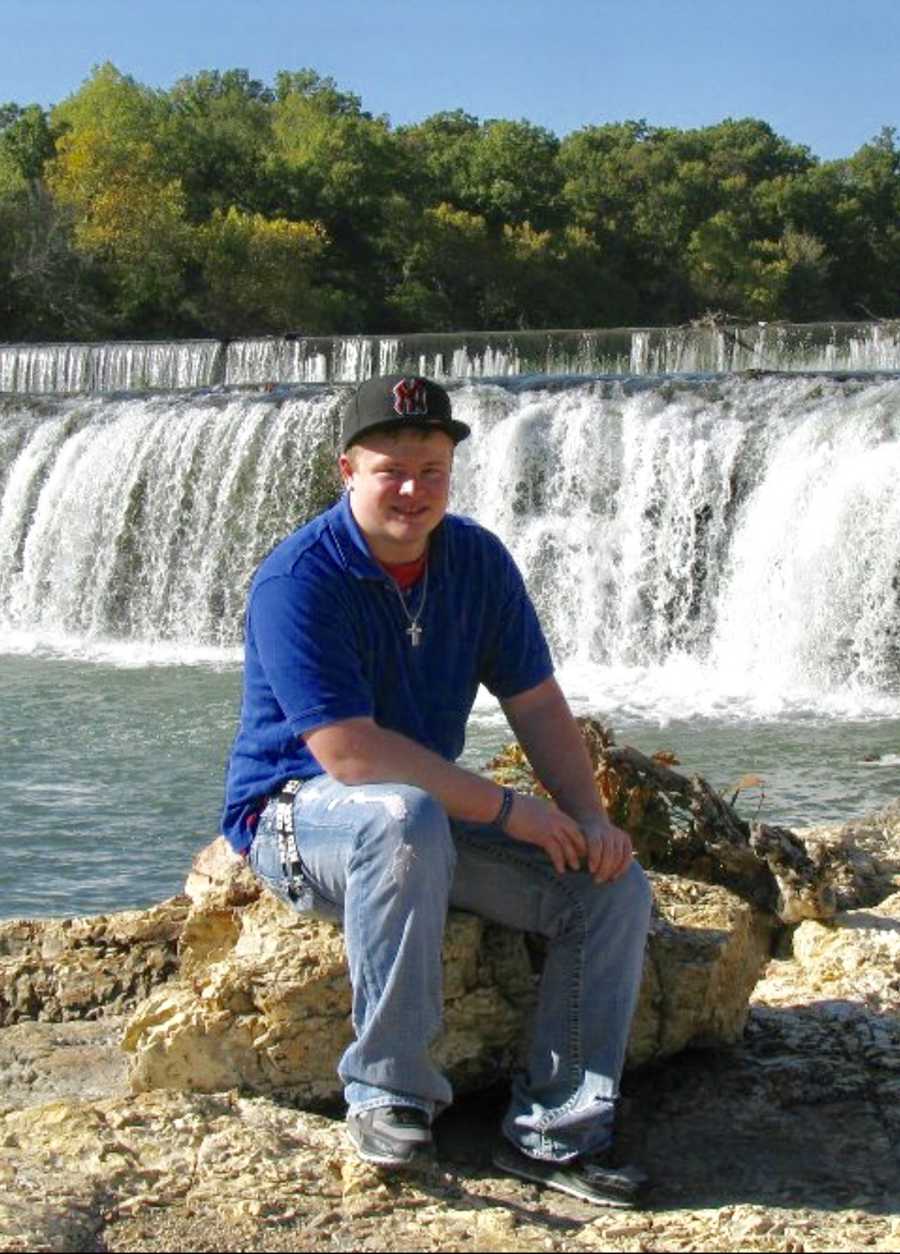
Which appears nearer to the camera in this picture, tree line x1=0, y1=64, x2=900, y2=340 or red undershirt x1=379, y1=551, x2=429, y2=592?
red undershirt x1=379, y1=551, x2=429, y2=592

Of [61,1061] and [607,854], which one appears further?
[61,1061]

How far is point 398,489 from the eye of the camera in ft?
10.8

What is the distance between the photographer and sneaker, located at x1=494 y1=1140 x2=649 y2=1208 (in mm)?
3002

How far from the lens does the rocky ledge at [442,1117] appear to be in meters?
2.83

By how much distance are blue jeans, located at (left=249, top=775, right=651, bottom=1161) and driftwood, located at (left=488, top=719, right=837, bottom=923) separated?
1207 mm

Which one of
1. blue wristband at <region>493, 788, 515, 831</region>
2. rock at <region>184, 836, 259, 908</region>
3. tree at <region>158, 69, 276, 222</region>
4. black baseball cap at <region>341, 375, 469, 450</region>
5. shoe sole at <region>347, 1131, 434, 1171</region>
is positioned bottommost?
shoe sole at <region>347, 1131, 434, 1171</region>

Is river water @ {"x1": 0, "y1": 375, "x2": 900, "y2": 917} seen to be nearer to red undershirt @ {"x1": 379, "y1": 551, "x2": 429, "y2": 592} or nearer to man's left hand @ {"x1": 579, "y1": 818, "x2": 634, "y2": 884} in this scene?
red undershirt @ {"x1": 379, "y1": 551, "x2": 429, "y2": 592}

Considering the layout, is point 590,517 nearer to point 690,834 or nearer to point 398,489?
point 690,834

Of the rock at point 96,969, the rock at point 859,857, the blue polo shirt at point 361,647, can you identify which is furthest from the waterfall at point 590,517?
the blue polo shirt at point 361,647

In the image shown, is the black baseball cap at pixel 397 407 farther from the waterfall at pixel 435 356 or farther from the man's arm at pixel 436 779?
the waterfall at pixel 435 356

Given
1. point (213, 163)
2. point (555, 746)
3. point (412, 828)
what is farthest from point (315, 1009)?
point (213, 163)

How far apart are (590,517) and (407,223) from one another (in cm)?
3597

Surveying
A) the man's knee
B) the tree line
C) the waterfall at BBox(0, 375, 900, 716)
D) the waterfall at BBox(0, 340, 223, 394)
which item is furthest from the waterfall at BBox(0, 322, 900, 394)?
the man's knee

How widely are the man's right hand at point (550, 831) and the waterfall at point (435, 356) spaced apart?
21329mm
